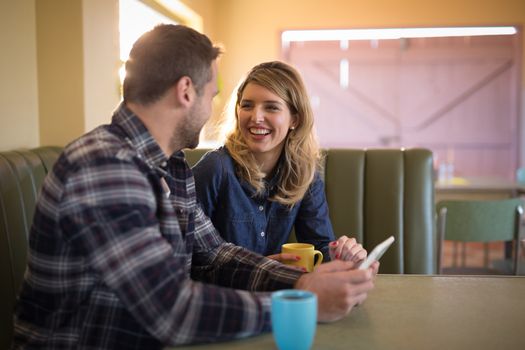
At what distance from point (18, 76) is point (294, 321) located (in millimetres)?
1928

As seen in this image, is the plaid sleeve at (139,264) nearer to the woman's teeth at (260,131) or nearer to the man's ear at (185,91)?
the man's ear at (185,91)

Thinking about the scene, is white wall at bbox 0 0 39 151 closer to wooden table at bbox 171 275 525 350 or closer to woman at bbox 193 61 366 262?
woman at bbox 193 61 366 262

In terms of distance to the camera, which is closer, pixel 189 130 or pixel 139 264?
pixel 139 264

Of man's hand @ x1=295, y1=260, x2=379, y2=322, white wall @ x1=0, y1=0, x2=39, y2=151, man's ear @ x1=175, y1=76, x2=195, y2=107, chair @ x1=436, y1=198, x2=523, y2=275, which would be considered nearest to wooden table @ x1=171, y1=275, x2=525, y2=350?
man's hand @ x1=295, y1=260, x2=379, y2=322

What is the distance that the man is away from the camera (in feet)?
3.26

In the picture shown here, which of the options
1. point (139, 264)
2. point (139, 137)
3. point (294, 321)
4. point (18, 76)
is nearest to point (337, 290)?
point (294, 321)

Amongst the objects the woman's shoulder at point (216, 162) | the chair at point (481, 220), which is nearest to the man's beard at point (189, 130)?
the woman's shoulder at point (216, 162)

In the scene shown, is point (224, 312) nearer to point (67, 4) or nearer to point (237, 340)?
point (237, 340)

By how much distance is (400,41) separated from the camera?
21.2ft

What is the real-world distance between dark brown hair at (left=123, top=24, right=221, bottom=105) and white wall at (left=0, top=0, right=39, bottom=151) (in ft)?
3.97

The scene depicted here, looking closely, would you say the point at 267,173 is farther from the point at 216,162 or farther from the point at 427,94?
the point at 427,94

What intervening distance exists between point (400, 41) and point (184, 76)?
5.67 metres

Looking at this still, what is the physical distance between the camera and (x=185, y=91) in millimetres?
1251

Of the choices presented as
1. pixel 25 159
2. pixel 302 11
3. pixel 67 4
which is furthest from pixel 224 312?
pixel 302 11
